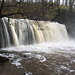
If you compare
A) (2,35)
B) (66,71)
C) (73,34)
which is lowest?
(73,34)

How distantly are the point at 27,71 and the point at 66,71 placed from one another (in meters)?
1.84

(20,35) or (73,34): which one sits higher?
(20,35)

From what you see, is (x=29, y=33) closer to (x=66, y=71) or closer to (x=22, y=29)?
(x=22, y=29)

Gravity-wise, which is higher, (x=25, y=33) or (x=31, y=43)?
(x=25, y=33)

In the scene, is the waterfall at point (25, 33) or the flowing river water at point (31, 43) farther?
the waterfall at point (25, 33)

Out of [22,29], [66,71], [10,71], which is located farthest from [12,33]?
[66,71]

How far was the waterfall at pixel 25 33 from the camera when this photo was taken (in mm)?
10109

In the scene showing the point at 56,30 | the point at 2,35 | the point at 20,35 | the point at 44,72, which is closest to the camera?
the point at 44,72

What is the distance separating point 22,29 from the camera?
12.4 m

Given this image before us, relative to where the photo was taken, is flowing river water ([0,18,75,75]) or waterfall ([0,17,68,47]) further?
waterfall ([0,17,68,47])

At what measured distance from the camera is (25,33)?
12.5m

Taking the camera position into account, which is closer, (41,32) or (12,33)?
(12,33)

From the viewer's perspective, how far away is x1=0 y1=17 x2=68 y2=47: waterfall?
398 inches

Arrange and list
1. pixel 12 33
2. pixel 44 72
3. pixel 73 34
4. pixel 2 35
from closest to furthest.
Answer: pixel 44 72
pixel 2 35
pixel 12 33
pixel 73 34
